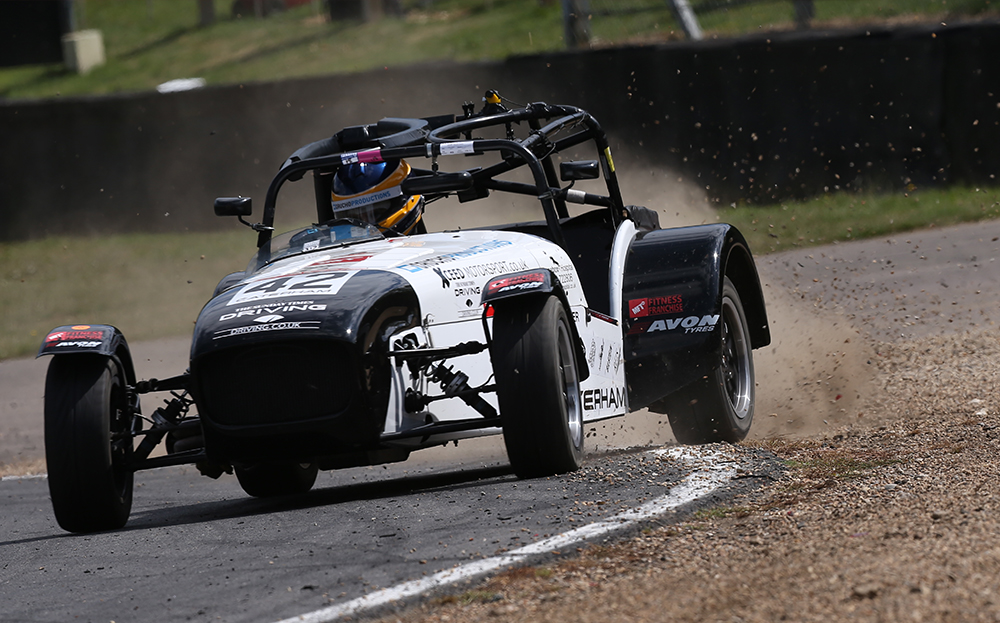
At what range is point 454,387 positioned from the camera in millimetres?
5535

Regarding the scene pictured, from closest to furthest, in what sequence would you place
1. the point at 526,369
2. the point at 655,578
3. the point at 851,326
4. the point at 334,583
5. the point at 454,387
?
the point at 655,578 < the point at 334,583 < the point at 526,369 < the point at 454,387 < the point at 851,326

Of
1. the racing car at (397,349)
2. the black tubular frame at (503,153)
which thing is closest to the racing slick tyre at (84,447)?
the racing car at (397,349)

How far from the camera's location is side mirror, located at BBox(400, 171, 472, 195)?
6633 millimetres

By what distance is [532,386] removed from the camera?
5176 millimetres

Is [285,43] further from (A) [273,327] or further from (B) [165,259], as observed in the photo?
(A) [273,327]

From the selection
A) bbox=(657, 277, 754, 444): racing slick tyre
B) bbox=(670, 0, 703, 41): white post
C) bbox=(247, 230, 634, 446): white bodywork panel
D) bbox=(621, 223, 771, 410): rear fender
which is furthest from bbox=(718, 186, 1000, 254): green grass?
bbox=(247, 230, 634, 446): white bodywork panel

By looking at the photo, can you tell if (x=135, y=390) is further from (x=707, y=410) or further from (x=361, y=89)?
(x=361, y=89)

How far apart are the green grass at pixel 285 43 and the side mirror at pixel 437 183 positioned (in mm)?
12655

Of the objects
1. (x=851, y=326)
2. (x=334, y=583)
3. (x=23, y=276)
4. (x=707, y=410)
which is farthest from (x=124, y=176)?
(x=334, y=583)

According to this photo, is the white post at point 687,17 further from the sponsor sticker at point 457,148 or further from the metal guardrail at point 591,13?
the sponsor sticker at point 457,148

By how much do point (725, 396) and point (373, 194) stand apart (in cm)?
210

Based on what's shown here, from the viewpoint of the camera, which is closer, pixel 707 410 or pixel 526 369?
pixel 526 369

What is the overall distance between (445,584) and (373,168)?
3.44m

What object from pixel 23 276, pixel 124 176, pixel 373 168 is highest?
pixel 373 168
